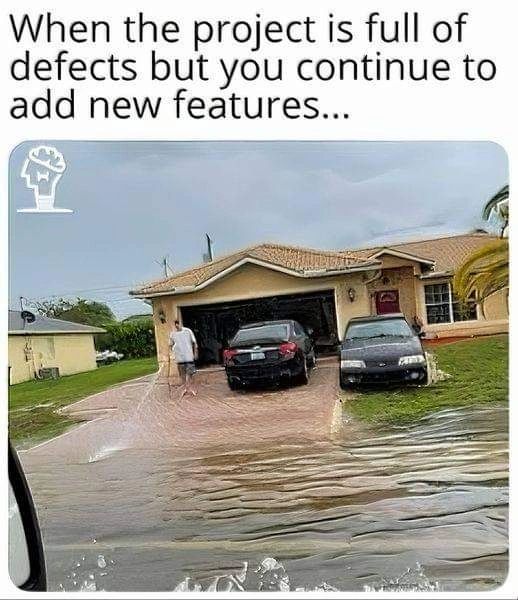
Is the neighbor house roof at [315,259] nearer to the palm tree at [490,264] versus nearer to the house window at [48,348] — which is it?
the palm tree at [490,264]

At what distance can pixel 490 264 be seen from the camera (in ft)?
8.32

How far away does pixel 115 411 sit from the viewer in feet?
8.45

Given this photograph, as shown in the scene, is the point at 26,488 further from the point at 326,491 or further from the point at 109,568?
the point at 326,491

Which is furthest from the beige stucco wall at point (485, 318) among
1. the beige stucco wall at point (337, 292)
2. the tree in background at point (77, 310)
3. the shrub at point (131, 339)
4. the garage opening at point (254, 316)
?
the tree in background at point (77, 310)

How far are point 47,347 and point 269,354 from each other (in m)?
0.67

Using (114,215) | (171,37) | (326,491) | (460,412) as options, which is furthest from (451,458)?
(171,37)

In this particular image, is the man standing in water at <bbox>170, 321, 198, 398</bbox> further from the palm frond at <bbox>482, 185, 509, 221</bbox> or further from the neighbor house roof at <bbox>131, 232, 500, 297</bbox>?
the palm frond at <bbox>482, 185, 509, 221</bbox>

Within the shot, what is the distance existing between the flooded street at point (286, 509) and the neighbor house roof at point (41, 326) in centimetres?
35

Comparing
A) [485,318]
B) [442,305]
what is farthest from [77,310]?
[485,318]

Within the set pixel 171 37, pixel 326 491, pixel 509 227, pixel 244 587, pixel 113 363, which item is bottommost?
pixel 244 587

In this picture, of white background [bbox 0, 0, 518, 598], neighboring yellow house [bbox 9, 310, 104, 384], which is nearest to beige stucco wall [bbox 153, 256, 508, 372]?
neighboring yellow house [bbox 9, 310, 104, 384]

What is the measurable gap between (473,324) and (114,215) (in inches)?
43.9

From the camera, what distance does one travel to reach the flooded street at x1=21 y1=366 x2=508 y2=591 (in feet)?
8.13

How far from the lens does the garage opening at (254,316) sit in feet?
8.39
